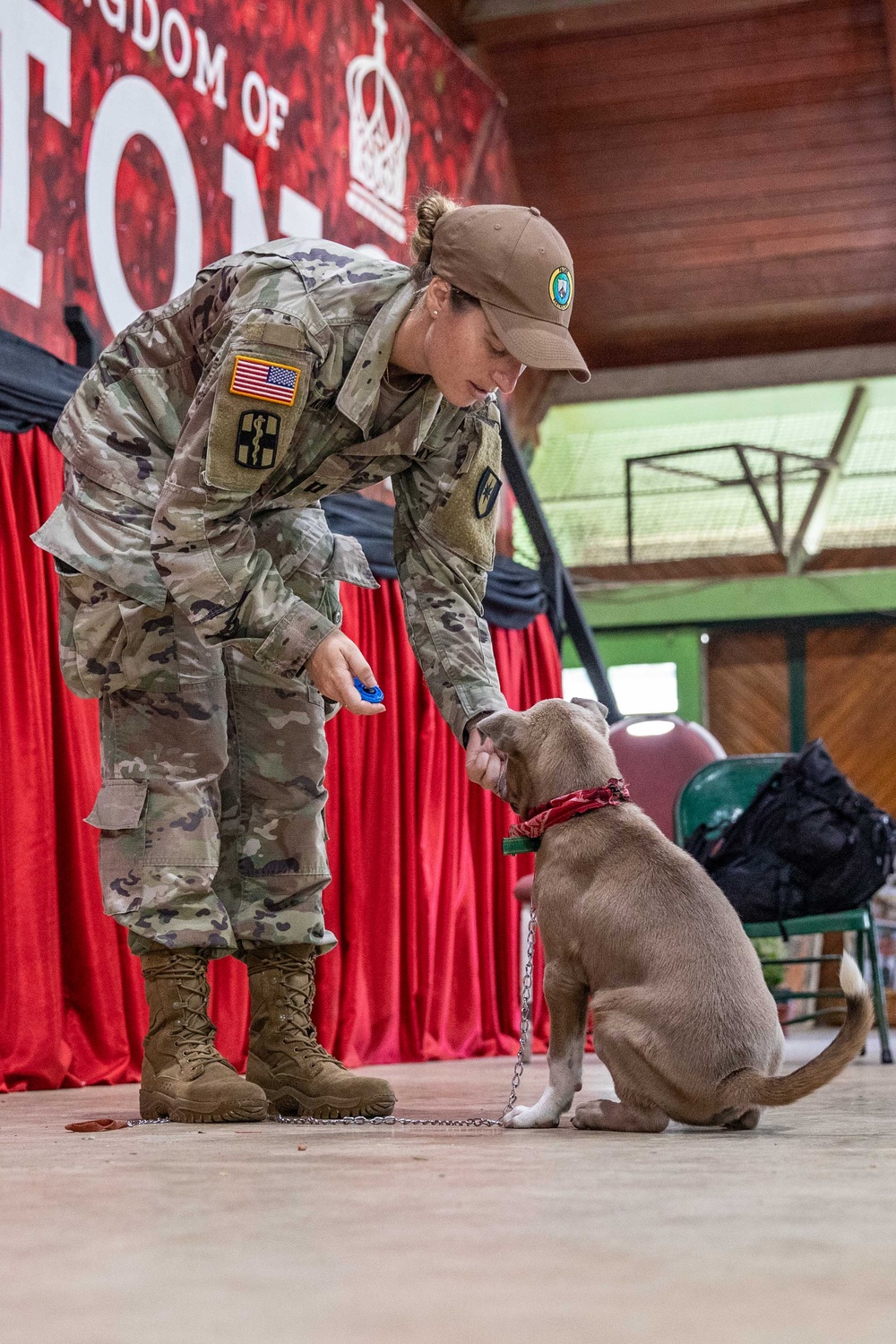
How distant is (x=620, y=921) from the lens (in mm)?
1881

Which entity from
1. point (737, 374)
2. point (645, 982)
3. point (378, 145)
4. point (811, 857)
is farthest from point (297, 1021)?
point (737, 374)

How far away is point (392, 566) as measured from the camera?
16.2 feet

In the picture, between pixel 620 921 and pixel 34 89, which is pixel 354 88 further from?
pixel 620 921

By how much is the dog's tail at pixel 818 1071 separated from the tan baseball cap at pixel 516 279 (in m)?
0.81

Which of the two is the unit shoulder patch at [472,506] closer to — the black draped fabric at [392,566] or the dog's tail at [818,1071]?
the dog's tail at [818,1071]

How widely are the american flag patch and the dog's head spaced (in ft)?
1.71

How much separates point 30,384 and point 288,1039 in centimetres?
181

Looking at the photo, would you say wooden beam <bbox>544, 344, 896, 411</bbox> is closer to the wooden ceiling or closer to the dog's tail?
the wooden ceiling

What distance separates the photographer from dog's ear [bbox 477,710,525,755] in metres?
2.06

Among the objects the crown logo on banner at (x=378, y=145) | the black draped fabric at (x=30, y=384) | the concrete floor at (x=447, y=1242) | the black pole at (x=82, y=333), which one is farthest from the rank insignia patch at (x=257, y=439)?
the crown logo on banner at (x=378, y=145)

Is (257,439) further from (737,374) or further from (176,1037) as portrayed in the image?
(737,374)

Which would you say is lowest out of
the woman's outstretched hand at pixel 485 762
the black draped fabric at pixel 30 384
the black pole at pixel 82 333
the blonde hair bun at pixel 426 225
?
the woman's outstretched hand at pixel 485 762


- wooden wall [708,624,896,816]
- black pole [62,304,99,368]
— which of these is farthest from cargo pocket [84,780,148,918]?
wooden wall [708,624,896,816]

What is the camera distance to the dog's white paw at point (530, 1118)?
6.34 ft
